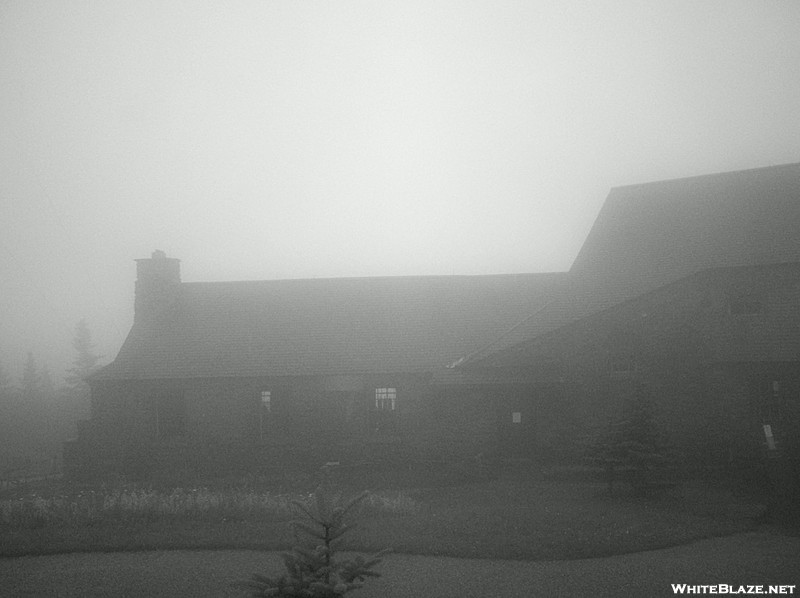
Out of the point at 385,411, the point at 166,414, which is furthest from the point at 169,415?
the point at 385,411

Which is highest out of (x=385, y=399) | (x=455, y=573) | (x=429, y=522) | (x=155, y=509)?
(x=385, y=399)

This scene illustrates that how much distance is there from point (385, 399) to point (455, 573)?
1684cm

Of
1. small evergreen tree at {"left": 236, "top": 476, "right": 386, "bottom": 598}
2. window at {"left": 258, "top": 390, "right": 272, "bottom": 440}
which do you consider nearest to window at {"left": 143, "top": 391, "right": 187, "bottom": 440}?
window at {"left": 258, "top": 390, "right": 272, "bottom": 440}

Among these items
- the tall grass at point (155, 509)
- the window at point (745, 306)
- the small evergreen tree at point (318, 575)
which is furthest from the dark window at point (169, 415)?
the window at point (745, 306)

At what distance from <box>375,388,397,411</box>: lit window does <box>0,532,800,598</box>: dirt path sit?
50.1ft

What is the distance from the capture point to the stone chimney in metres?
31.7

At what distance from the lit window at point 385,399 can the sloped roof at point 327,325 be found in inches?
35.0

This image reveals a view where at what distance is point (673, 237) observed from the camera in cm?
2730

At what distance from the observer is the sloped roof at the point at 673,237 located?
2476 cm

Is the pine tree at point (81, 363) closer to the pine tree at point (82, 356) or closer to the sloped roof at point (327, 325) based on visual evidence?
the pine tree at point (82, 356)

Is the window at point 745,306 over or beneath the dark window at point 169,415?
over

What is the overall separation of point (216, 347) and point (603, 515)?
20113mm

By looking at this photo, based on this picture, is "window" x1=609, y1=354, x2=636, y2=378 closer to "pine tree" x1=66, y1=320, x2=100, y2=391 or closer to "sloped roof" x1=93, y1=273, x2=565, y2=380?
"sloped roof" x1=93, y1=273, x2=565, y2=380

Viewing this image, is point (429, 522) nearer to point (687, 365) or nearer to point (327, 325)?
point (687, 365)
